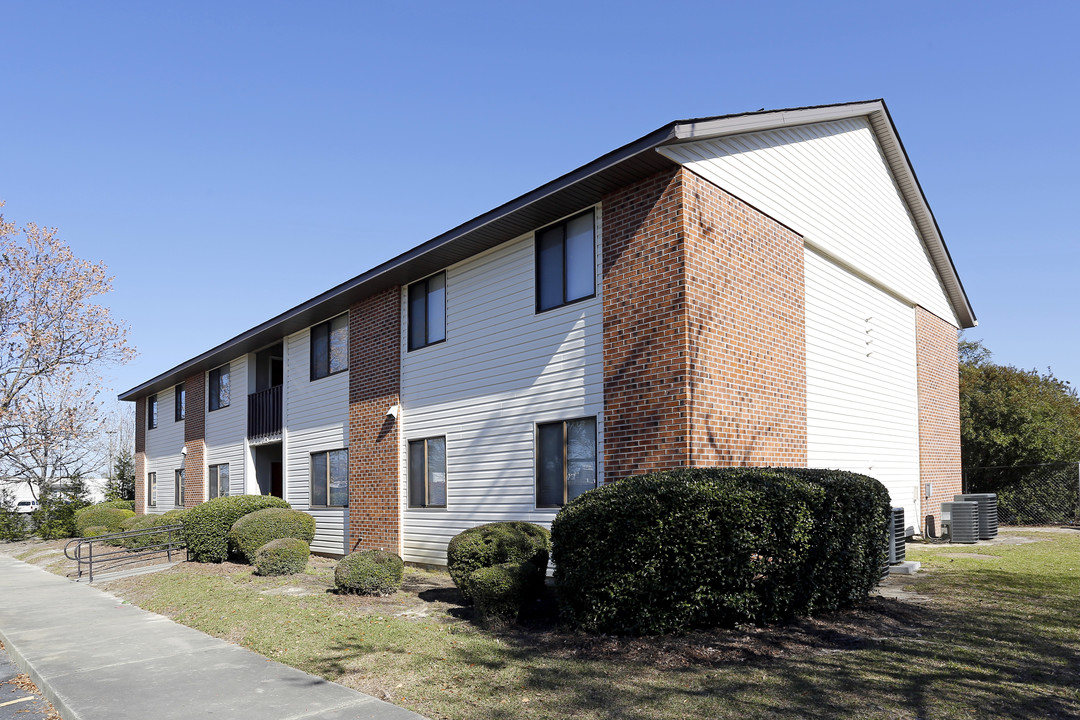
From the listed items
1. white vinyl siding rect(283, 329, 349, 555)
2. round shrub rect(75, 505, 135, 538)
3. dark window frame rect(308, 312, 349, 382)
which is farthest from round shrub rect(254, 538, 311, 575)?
round shrub rect(75, 505, 135, 538)

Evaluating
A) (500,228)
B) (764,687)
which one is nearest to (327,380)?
(500,228)

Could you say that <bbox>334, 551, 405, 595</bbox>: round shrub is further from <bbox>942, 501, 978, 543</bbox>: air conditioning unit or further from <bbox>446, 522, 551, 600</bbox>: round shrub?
<bbox>942, 501, 978, 543</bbox>: air conditioning unit

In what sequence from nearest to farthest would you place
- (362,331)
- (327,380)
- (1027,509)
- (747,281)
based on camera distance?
(747,281) → (362,331) → (327,380) → (1027,509)

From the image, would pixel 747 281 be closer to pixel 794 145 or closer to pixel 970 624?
pixel 794 145

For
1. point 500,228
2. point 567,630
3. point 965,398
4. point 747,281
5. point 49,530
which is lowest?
point 49,530

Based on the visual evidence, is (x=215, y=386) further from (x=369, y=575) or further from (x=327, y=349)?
(x=369, y=575)

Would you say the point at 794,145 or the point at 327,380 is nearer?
the point at 794,145

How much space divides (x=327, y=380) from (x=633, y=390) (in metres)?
9.99

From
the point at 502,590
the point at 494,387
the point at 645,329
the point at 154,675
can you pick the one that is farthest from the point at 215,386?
the point at 502,590

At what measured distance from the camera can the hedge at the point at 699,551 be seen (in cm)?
730

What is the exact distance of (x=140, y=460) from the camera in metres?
30.7

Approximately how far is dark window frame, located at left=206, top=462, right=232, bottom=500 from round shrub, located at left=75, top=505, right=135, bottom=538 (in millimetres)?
4089

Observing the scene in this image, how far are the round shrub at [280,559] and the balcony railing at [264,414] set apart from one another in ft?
21.3

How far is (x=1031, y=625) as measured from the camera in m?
7.78
